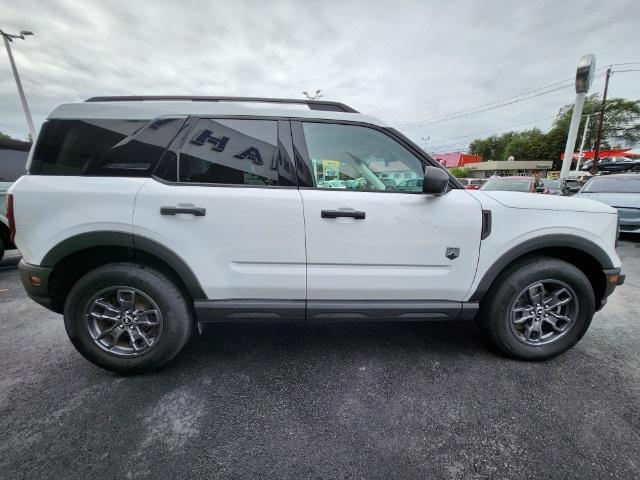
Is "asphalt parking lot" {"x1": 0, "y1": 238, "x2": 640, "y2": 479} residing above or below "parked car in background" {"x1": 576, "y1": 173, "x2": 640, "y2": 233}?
below

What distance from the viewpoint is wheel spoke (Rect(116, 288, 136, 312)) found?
2.11 metres

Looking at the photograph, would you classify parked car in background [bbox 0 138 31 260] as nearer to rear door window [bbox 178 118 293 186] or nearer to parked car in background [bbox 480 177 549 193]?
rear door window [bbox 178 118 293 186]

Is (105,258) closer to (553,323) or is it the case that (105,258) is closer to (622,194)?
(553,323)

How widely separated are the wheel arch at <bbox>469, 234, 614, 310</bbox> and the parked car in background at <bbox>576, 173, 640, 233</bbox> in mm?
5474

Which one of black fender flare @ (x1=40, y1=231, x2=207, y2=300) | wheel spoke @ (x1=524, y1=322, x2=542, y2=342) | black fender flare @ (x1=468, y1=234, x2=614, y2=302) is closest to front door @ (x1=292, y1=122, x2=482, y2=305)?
black fender flare @ (x1=468, y1=234, x2=614, y2=302)

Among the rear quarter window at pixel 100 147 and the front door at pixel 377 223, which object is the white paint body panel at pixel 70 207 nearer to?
the rear quarter window at pixel 100 147

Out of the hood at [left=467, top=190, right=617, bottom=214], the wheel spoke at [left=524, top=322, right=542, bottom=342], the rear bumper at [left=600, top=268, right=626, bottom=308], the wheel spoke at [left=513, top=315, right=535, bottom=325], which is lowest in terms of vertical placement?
the wheel spoke at [left=524, top=322, right=542, bottom=342]

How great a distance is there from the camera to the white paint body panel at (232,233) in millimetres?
1971

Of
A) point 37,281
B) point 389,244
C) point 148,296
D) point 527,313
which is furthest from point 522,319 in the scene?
point 37,281

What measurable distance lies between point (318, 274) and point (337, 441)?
1004mm

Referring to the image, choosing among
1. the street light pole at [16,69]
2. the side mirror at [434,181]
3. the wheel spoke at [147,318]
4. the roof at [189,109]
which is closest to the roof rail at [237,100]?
the roof at [189,109]

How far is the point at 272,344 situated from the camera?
2.63 m

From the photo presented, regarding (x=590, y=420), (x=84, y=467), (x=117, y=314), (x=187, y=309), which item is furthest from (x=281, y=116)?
(x=590, y=420)

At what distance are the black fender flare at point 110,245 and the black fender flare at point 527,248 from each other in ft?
7.20
